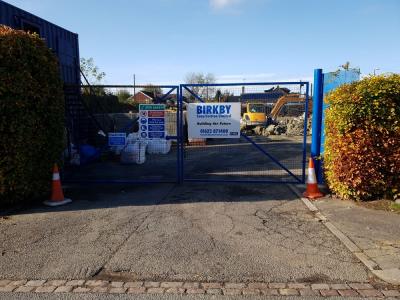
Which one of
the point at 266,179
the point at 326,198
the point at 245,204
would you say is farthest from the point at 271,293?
the point at 266,179

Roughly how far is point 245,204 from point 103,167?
20.2 ft

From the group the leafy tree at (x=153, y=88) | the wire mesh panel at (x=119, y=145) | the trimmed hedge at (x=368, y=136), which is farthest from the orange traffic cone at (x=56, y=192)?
the trimmed hedge at (x=368, y=136)

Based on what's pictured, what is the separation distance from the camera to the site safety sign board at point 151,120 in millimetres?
8562

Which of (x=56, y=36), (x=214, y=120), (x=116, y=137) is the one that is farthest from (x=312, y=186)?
(x=56, y=36)

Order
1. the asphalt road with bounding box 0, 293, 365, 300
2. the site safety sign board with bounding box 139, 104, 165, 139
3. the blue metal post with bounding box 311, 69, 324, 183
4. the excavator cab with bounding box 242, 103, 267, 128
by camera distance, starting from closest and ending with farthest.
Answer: the asphalt road with bounding box 0, 293, 365, 300
the blue metal post with bounding box 311, 69, 324, 183
the site safety sign board with bounding box 139, 104, 165, 139
the excavator cab with bounding box 242, 103, 267, 128

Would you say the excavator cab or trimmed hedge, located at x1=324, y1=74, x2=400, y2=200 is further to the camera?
the excavator cab

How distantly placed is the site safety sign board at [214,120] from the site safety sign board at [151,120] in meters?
0.67

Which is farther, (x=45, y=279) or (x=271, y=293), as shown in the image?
(x=45, y=279)

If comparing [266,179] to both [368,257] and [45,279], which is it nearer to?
[368,257]

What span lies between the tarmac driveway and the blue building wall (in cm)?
571

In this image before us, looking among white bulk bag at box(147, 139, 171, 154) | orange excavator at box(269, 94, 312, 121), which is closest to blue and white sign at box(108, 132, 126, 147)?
orange excavator at box(269, 94, 312, 121)

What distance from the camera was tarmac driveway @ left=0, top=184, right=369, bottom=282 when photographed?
432 centimetres

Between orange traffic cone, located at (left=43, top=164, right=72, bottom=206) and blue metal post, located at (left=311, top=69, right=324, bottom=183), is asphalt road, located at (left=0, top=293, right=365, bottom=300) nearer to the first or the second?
orange traffic cone, located at (left=43, top=164, right=72, bottom=206)

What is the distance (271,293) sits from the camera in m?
3.81
